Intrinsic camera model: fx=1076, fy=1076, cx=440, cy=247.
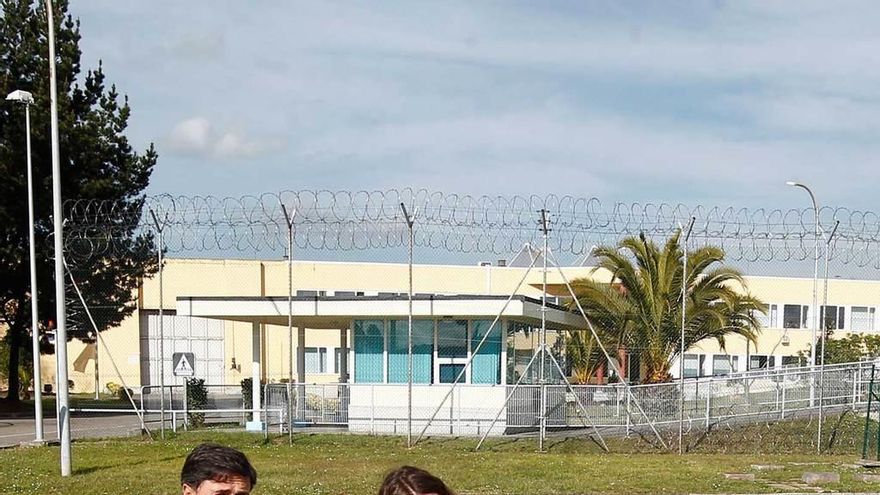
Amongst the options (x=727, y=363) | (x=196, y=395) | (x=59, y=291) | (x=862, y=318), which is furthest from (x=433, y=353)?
(x=862, y=318)

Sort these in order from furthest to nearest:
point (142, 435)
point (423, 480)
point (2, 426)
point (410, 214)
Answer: point (2, 426)
point (142, 435)
point (410, 214)
point (423, 480)

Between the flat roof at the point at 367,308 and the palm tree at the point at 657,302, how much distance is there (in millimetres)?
2354

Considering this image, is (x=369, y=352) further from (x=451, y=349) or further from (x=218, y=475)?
(x=218, y=475)

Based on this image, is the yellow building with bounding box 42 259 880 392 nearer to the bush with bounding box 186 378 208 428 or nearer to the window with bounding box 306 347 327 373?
the window with bounding box 306 347 327 373

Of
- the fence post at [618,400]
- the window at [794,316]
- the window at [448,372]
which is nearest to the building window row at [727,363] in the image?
the window at [794,316]

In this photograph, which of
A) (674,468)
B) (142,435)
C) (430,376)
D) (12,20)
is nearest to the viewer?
(674,468)

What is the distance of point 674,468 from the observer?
15789 mm

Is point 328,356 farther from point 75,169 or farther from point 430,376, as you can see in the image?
point 430,376

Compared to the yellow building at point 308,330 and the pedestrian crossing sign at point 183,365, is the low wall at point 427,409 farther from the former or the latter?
the yellow building at point 308,330

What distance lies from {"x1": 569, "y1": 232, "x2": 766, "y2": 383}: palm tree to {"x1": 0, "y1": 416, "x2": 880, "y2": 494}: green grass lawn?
4.85 metres

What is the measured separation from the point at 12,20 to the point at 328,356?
14.7m

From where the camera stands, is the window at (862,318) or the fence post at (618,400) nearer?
the fence post at (618,400)

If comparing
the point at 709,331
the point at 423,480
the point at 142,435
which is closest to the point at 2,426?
the point at 142,435

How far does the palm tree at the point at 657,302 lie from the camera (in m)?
24.3
